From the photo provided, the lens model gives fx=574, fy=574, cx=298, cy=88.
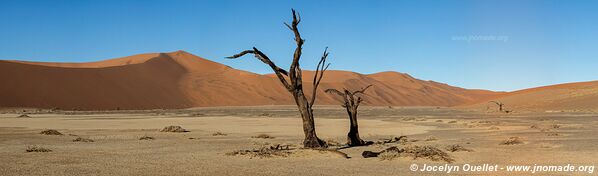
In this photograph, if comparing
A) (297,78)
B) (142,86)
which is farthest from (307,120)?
(142,86)

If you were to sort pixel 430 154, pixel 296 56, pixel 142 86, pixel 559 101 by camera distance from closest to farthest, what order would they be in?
pixel 430 154 < pixel 296 56 < pixel 559 101 < pixel 142 86

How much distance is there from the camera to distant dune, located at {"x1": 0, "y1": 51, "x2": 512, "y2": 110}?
312 ft

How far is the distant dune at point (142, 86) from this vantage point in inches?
3745

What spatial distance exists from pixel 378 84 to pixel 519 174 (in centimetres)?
18970

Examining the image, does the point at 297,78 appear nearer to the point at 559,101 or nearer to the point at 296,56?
the point at 296,56

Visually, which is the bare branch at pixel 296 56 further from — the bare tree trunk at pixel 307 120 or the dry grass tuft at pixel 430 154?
the dry grass tuft at pixel 430 154

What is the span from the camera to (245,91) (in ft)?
443

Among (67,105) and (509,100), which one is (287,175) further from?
(509,100)

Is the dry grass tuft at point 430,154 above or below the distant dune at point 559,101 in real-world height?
below

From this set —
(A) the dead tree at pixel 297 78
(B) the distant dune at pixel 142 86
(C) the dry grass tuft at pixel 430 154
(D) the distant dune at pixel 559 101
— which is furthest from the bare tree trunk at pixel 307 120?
(B) the distant dune at pixel 142 86

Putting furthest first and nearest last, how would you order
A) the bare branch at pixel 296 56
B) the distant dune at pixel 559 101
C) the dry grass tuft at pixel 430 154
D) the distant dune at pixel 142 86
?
the distant dune at pixel 142 86, the distant dune at pixel 559 101, the bare branch at pixel 296 56, the dry grass tuft at pixel 430 154

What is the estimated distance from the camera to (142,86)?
118m

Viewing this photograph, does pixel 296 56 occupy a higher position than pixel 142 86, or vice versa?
pixel 142 86

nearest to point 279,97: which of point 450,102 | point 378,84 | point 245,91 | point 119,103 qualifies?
point 245,91
